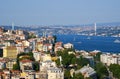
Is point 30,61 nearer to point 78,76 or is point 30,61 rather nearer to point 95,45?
point 78,76

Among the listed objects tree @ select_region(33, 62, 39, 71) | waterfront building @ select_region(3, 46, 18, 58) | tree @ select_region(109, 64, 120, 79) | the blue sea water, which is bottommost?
the blue sea water

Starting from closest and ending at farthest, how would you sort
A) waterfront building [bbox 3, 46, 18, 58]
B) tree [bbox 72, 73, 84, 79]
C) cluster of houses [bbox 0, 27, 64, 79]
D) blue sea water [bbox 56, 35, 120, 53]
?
tree [bbox 72, 73, 84, 79], cluster of houses [bbox 0, 27, 64, 79], waterfront building [bbox 3, 46, 18, 58], blue sea water [bbox 56, 35, 120, 53]

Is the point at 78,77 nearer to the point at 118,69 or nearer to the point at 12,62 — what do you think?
the point at 118,69

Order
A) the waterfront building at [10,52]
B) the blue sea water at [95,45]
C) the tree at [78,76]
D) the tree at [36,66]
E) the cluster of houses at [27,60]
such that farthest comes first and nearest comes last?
1. the blue sea water at [95,45]
2. the waterfront building at [10,52]
3. the tree at [36,66]
4. the cluster of houses at [27,60]
5. the tree at [78,76]

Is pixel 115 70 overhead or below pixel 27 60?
below

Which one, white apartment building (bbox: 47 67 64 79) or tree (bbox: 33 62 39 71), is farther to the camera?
tree (bbox: 33 62 39 71)

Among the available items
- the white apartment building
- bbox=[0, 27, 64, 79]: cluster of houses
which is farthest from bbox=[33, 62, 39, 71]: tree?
the white apartment building

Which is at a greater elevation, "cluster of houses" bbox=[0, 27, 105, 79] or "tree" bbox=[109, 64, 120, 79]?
"cluster of houses" bbox=[0, 27, 105, 79]

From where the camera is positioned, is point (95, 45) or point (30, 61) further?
point (95, 45)

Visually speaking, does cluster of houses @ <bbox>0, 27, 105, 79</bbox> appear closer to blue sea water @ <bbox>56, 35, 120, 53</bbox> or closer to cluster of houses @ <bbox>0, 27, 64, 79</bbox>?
cluster of houses @ <bbox>0, 27, 64, 79</bbox>

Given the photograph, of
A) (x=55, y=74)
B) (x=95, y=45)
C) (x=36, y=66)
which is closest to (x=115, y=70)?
(x=36, y=66)

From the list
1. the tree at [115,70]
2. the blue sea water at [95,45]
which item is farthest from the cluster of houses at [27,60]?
the blue sea water at [95,45]

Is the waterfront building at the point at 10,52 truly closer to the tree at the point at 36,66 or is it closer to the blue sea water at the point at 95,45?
the tree at the point at 36,66
